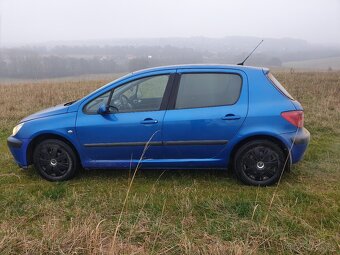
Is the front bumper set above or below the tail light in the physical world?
below

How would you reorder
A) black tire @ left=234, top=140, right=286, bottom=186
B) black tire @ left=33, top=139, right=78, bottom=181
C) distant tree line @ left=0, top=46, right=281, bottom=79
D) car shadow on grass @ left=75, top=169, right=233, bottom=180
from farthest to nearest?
distant tree line @ left=0, top=46, right=281, bottom=79
car shadow on grass @ left=75, top=169, right=233, bottom=180
black tire @ left=33, top=139, right=78, bottom=181
black tire @ left=234, top=140, right=286, bottom=186

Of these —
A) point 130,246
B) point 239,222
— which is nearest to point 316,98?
point 239,222

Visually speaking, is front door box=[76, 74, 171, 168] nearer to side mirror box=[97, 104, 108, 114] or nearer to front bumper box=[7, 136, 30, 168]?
side mirror box=[97, 104, 108, 114]

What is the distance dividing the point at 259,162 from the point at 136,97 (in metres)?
1.76

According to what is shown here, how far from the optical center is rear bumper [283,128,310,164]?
4848 millimetres

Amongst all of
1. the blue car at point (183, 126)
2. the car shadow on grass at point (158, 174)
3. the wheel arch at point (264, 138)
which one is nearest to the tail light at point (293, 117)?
the blue car at point (183, 126)

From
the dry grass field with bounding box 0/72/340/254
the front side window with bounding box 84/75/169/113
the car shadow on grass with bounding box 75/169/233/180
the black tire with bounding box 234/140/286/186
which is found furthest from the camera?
the car shadow on grass with bounding box 75/169/233/180

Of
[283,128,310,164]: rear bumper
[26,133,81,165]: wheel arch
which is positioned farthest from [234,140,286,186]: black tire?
[26,133,81,165]: wheel arch

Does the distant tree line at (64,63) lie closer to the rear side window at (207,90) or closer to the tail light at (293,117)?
the rear side window at (207,90)

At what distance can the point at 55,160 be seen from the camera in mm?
5281

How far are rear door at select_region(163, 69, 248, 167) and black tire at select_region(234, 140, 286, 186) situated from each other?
24 centimetres

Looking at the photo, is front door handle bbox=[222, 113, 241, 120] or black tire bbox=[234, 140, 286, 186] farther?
black tire bbox=[234, 140, 286, 186]

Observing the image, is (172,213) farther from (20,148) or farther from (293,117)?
(20,148)

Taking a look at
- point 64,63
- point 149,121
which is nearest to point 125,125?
point 149,121
